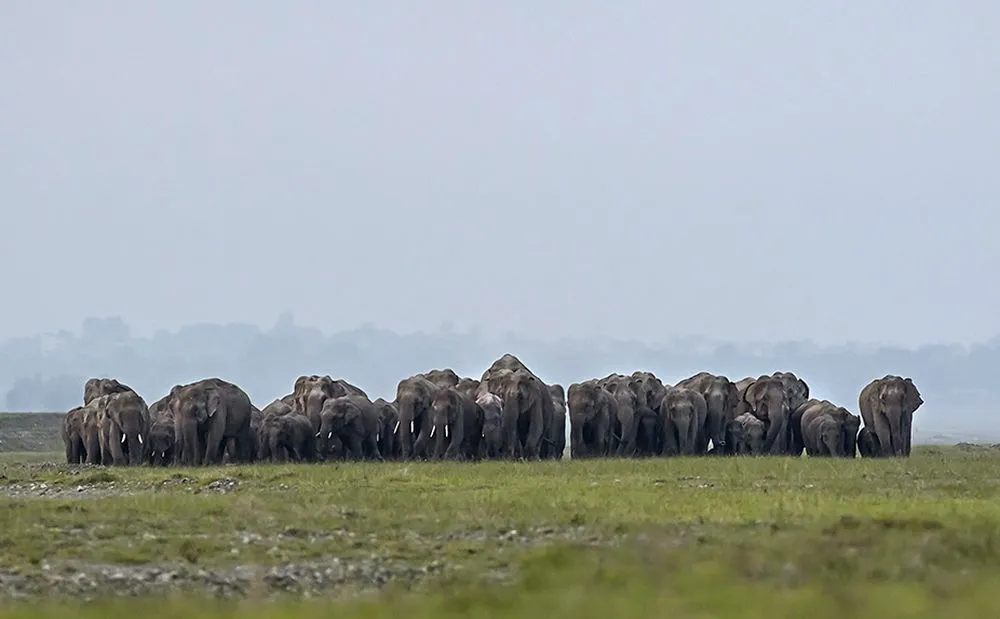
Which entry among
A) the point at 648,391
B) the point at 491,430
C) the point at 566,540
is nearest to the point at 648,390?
the point at 648,391

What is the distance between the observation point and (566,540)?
82.1ft

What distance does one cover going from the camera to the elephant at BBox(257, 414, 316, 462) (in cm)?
5762

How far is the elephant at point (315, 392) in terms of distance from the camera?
61.2 m

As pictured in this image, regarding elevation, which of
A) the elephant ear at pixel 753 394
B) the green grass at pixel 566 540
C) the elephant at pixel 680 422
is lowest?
the green grass at pixel 566 540

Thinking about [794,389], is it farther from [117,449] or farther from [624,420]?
[117,449]

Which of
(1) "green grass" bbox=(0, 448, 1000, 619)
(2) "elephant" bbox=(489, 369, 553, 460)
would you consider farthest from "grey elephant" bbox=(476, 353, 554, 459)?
(1) "green grass" bbox=(0, 448, 1000, 619)

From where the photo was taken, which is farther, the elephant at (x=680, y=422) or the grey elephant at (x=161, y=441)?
the elephant at (x=680, y=422)

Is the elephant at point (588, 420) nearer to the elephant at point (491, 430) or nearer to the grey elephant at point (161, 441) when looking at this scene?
the elephant at point (491, 430)

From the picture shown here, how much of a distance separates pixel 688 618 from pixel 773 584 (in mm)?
2748

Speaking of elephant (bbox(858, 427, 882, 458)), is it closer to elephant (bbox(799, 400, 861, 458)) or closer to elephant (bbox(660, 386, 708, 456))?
elephant (bbox(799, 400, 861, 458))

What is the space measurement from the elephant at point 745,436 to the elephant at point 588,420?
19.0 feet

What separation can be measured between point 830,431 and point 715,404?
6.20 metres

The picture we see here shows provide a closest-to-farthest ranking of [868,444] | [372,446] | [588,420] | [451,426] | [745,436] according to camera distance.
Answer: [451,426], [372,446], [588,420], [868,444], [745,436]

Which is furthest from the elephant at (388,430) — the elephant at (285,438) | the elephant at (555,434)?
the elephant at (555,434)
